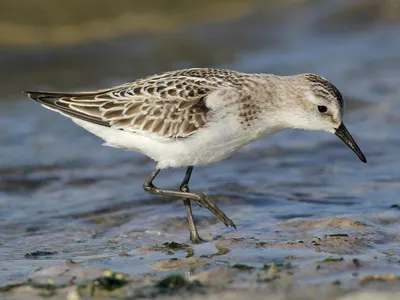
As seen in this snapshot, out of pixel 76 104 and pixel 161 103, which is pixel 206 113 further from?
pixel 76 104

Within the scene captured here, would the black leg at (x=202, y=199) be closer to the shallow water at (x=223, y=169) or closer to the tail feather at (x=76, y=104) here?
the shallow water at (x=223, y=169)

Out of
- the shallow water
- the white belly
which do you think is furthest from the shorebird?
the shallow water

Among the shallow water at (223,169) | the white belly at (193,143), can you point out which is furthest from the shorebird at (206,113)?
the shallow water at (223,169)

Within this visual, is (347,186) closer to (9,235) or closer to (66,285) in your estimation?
(9,235)

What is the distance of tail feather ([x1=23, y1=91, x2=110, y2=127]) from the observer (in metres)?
7.76

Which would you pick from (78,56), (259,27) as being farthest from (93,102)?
(259,27)

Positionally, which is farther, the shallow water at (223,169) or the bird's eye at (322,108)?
the bird's eye at (322,108)

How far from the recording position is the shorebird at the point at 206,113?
7.19 meters

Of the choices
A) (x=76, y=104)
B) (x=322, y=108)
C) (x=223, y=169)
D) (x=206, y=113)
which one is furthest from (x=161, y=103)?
(x=223, y=169)

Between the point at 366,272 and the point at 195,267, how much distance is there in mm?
1288

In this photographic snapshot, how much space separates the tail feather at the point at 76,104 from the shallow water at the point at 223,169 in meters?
1.14

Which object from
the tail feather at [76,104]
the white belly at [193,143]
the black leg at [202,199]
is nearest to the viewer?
the white belly at [193,143]

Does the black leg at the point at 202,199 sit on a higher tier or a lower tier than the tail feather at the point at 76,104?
lower

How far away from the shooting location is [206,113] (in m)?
7.21
